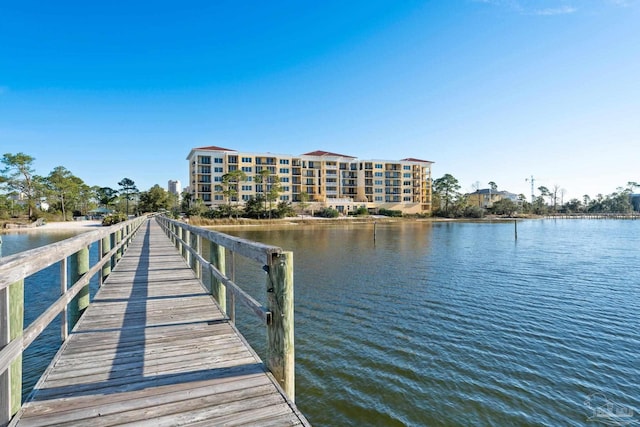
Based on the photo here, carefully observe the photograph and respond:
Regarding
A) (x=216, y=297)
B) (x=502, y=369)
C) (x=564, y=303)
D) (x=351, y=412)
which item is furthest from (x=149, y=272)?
(x=564, y=303)

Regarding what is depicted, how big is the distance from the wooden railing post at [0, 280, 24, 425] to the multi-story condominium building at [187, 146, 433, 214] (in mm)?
67101

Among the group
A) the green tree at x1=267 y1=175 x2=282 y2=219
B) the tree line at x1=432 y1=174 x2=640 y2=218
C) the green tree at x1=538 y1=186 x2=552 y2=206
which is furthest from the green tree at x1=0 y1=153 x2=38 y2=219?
the green tree at x1=538 y1=186 x2=552 y2=206

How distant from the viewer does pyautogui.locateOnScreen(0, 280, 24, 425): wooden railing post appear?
2211 millimetres

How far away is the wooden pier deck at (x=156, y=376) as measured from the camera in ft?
8.37

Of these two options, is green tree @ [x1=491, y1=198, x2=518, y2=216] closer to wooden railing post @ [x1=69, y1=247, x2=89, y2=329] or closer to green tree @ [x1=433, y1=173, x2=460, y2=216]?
green tree @ [x1=433, y1=173, x2=460, y2=216]

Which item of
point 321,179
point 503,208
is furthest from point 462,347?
point 503,208

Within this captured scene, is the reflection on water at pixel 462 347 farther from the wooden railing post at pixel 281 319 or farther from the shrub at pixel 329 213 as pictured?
the shrub at pixel 329 213

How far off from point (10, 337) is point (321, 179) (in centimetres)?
8178

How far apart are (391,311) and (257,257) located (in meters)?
8.55

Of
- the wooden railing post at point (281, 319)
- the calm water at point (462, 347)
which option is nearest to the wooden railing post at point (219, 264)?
the calm water at point (462, 347)

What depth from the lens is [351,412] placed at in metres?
5.58

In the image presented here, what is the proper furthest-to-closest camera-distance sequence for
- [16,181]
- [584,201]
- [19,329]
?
1. [584,201]
2. [16,181]
3. [19,329]

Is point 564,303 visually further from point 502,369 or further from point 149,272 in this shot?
point 149,272

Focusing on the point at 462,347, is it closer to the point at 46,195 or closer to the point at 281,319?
the point at 281,319
